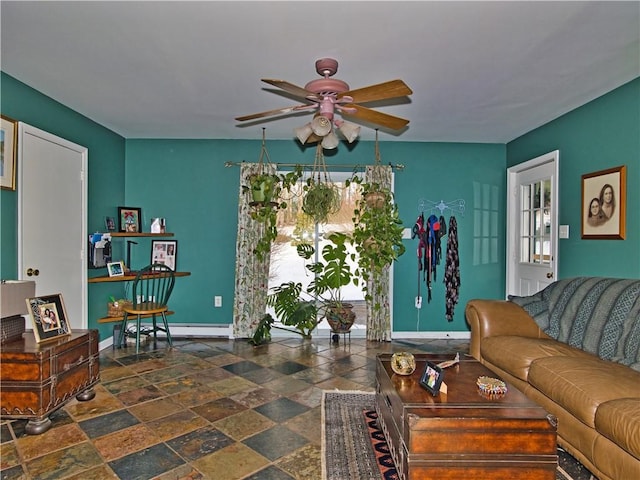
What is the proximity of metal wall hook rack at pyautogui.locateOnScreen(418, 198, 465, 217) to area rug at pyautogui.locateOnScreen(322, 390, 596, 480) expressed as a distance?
2.78 metres

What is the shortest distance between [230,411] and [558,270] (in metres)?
3.33

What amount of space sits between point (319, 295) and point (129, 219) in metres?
2.50

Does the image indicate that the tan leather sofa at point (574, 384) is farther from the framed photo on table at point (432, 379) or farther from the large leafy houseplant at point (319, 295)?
the large leafy houseplant at point (319, 295)

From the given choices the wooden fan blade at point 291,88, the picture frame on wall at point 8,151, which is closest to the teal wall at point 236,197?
the picture frame on wall at point 8,151

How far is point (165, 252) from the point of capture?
4977mm

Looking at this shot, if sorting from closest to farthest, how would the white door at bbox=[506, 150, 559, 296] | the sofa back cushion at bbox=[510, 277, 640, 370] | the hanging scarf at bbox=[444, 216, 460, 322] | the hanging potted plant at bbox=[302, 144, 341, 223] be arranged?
1. the sofa back cushion at bbox=[510, 277, 640, 370]
2. the white door at bbox=[506, 150, 559, 296]
3. the hanging potted plant at bbox=[302, 144, 341, 223]
4. the hanging scarf at bbox=[444, 216, 460, 322]

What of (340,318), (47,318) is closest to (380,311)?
(340,318)

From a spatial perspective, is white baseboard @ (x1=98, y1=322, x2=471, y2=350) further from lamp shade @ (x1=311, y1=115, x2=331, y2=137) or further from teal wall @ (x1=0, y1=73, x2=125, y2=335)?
lamp shade @ (x1=311, y1=115, x2=331, y2=137)

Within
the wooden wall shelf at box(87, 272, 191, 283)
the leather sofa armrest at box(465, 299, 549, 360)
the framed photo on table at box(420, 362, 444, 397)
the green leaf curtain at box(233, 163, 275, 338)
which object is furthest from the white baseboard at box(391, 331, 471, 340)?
the framed photo on table at box(420, 362, 444, 397)

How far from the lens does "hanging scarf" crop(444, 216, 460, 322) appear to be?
4.95 meters

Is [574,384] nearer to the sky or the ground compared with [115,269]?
nearer to the ground

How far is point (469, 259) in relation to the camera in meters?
5.05

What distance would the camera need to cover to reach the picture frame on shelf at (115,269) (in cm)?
447

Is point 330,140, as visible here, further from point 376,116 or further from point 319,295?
point 319,295
